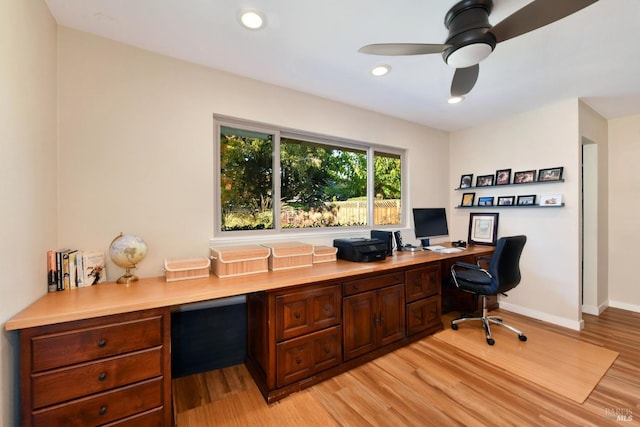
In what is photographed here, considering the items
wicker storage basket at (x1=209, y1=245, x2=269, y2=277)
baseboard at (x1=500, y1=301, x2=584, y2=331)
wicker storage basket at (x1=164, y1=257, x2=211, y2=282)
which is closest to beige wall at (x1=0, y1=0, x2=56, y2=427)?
wicker storage basket at (x1=164, y1=257, x2=211, y2=282)

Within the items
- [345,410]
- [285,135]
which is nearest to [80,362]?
[345,410]

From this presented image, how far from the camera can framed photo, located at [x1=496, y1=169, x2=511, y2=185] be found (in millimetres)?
3394

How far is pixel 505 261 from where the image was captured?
2.55 metres

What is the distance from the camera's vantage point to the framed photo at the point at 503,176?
3394 millimetres

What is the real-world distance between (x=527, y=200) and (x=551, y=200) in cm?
A: 23

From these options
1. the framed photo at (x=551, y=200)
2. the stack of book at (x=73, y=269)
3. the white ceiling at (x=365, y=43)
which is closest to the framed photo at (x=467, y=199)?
the framed photo at (x=551, y=200)

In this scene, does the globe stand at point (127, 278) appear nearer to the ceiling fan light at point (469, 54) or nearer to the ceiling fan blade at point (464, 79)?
the ceiling fan light at point (469, 54)

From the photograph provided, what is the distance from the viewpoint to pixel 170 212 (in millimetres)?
2008

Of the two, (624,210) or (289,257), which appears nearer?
(289,257)

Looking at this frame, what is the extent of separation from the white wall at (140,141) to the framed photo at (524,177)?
311 cm

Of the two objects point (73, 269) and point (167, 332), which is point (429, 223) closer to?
point (167, 332)

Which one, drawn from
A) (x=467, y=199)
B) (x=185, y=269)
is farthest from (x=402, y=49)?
(x=467, y=199)

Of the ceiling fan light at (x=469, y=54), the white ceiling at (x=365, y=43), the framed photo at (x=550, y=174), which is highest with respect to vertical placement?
the white ceiling at (x=365, y=43)

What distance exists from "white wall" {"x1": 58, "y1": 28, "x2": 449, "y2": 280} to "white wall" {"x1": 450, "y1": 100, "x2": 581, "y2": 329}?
3.07 meters
